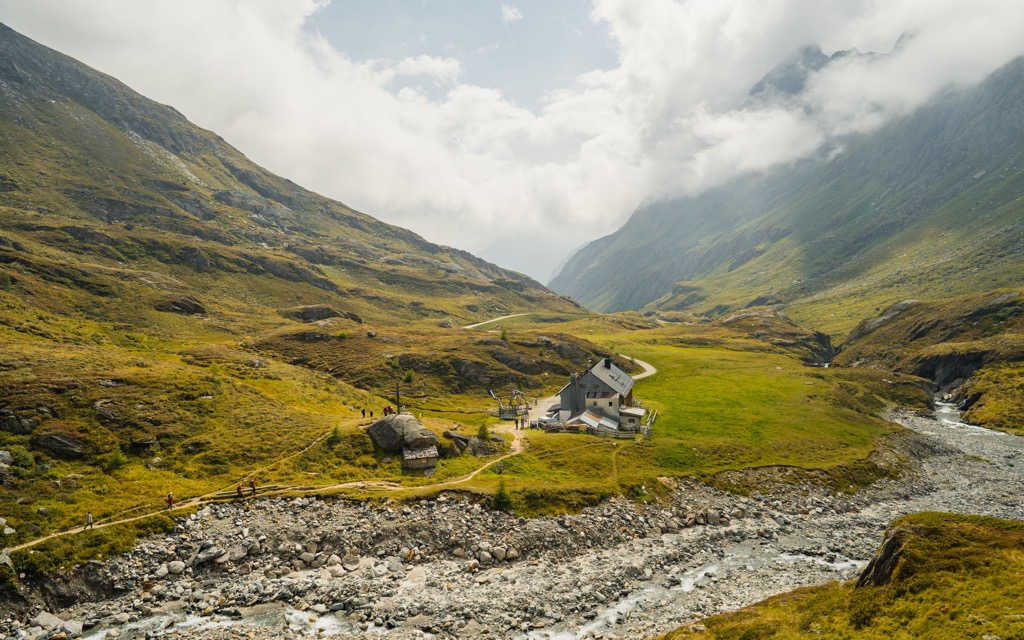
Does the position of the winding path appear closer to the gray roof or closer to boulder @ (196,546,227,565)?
boulder @ (196,546,227,565)

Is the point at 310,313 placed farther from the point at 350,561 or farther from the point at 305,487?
the point at 350,561

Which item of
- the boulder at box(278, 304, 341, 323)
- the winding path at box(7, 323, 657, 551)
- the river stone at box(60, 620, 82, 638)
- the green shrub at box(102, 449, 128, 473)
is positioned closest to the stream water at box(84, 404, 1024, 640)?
the river stone at box(60, 620, 82, 638)

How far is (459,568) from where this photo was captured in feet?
130

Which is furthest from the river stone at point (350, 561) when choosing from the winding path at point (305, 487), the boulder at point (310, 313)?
the boulder at point (310, 313)

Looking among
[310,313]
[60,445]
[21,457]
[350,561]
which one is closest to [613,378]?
[350,561]

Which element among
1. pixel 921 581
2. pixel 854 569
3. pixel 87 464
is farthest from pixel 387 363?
pixel 921 581

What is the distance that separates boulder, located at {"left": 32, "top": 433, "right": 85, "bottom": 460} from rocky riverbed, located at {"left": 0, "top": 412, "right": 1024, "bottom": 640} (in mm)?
15575

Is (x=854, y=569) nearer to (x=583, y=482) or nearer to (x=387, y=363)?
(x=583, y=482)

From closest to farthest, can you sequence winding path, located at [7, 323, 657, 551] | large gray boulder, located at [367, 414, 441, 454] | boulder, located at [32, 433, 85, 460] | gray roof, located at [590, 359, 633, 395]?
winding path, located at [7, 323, 657, 551], boulder, located at [32, 433, 85, 460], large gray boulder, located at [367, 414, 441, 454], gray roof, located at [590, 359, 633, 395]

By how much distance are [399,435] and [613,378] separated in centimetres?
4467

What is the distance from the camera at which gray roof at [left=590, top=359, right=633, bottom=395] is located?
81.9 metres

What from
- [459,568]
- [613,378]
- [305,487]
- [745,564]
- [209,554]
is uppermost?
[613,378]

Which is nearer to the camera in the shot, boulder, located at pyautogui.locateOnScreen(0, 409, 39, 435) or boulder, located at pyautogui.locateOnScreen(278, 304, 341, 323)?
boulder, located at pyautogui.locateOnScreen(0, 409, 39, 435)

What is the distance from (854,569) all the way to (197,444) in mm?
67412
